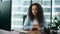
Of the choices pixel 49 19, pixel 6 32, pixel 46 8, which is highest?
pixel 46 8

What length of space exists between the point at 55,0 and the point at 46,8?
7.9 inches

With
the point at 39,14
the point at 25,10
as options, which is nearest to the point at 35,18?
the point at 39,14

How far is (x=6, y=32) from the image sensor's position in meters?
2.78

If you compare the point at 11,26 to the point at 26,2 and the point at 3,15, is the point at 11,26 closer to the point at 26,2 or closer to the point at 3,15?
the point at 3,15

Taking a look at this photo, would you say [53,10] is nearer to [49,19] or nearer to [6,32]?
[49,19]

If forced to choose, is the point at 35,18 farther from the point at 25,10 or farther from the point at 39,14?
the point at 25,10

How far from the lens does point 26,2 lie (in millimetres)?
2807

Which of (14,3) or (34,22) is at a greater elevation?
(14,3)

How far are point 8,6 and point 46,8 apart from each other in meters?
0.64

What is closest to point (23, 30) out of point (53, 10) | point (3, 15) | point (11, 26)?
point (11, 26)

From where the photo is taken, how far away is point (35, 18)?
9.16 feet

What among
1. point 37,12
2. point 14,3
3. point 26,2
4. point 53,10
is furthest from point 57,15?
point 14,3

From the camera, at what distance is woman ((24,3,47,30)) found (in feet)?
9.09

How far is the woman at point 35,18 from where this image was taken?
277 cm
